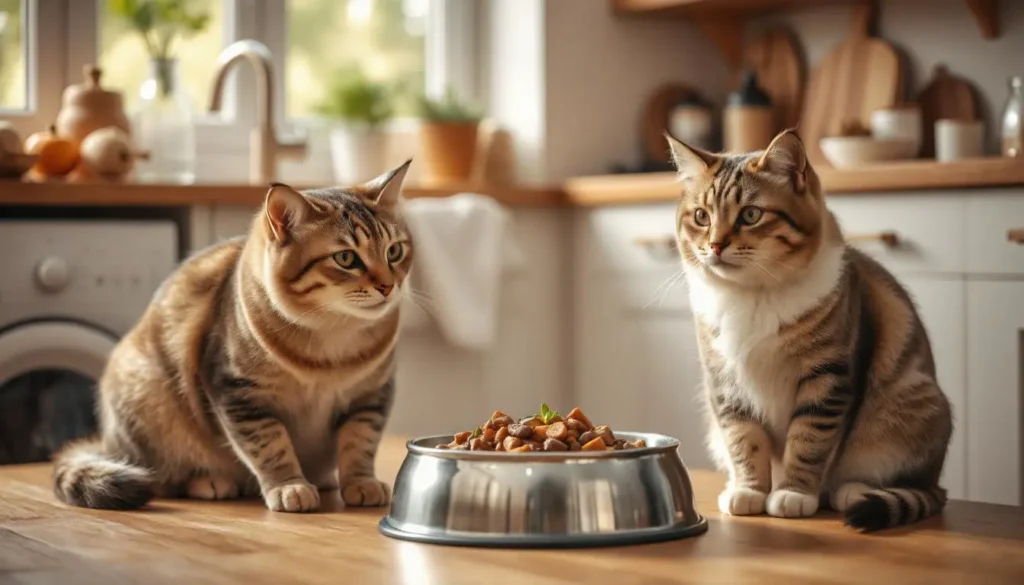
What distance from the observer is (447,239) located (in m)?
3.68

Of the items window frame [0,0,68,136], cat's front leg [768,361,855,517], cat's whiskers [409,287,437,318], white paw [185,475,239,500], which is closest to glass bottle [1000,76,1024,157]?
cat's whiskers [409,287,437,318]

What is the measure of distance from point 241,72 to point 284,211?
94.6 inches

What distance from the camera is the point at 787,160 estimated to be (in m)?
1.83

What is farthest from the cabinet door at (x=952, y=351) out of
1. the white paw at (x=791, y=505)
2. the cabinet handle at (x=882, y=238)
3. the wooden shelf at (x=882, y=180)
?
the white paw at (x=791, y=505)

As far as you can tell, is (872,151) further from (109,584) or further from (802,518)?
(109,584)

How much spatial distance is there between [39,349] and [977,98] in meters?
2.51

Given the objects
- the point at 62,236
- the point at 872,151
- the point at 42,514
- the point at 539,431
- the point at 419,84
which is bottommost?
the point at 42,514

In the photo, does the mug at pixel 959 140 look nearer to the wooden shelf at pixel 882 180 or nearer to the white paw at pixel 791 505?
the wooden shelf at pixel 882 180

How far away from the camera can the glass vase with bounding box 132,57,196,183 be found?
380 cm

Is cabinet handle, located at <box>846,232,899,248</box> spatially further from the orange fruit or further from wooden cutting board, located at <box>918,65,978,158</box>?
the orange fruit

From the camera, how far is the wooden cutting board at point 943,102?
12.5 feet

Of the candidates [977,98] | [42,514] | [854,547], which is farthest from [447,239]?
[854,547]

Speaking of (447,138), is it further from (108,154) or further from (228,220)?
(108,154)

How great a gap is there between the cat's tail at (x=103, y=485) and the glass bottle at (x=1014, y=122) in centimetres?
227
